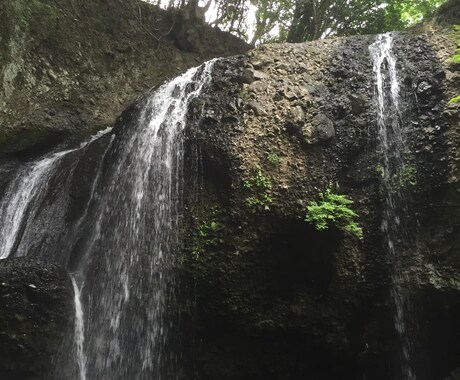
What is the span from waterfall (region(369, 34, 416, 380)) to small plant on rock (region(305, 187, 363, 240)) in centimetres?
44

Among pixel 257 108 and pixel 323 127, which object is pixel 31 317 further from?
pixel 323 127

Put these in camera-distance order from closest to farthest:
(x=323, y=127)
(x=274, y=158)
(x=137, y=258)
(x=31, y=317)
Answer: (x=31, y=317), (x=137, y=258), (x=274, y=158), (x=323, y=127)

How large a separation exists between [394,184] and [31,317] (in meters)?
5.03

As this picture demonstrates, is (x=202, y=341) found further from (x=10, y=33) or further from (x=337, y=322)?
(x=10, y=33)

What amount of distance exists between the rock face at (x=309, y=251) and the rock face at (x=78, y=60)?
15.7 ft

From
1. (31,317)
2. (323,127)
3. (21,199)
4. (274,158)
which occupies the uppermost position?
(323,127)

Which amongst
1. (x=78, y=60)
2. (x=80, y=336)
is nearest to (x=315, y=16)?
(x=78, y=60)

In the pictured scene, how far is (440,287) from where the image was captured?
5.01 metres

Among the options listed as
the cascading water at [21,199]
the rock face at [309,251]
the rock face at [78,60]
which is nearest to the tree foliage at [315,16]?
the rock face at [78,60]

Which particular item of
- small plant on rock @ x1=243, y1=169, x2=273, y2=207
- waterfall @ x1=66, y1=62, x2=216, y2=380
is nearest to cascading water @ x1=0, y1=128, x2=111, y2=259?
waterfall @ x1=66, y1=62, x2=216, y2=380

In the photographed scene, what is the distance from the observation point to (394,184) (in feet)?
18.5

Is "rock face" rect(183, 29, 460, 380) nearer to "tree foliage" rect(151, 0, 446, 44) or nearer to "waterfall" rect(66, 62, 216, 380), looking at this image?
"waterfall" rect(66, 62, 216, 380)

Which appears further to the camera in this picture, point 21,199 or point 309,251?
point 21,199

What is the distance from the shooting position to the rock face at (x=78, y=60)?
8.82 meters
